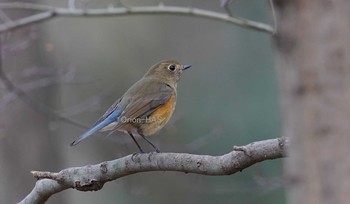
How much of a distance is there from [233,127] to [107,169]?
17.2 ft

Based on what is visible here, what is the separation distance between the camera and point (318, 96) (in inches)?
43.5

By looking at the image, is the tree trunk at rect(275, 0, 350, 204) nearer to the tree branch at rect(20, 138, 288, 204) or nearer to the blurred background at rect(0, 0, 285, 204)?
the tree branch at rect(20, 138, 288, 204)

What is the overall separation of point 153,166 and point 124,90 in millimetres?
6955

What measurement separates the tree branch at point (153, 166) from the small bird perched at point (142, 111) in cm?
86

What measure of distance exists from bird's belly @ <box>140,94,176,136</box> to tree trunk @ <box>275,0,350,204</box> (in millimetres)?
3466

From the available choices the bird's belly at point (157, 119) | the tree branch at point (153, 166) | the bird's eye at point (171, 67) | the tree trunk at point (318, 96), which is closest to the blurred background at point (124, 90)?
the bird's eye at point (171, 67)

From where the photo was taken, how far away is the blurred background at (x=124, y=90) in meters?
6.87

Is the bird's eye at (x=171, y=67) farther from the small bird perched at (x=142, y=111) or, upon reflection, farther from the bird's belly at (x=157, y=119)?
the bird's belly at (x=157, y=119)

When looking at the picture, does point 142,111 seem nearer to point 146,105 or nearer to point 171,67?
point 146,105

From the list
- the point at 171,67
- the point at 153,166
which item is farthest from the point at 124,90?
the point at 153,166

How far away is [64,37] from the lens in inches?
440

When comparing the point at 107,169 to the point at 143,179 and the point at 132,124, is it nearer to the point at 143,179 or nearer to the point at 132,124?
the point at 132,124

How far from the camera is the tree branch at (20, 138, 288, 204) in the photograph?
289cm

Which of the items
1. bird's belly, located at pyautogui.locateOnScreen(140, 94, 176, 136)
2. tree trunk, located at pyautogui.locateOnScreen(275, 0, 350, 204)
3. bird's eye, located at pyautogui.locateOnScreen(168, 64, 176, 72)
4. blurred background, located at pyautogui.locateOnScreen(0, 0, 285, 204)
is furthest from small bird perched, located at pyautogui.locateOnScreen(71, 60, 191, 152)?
tree trunk, located at pyautogui.locateOnScreen(275, 0, 350, 204)
